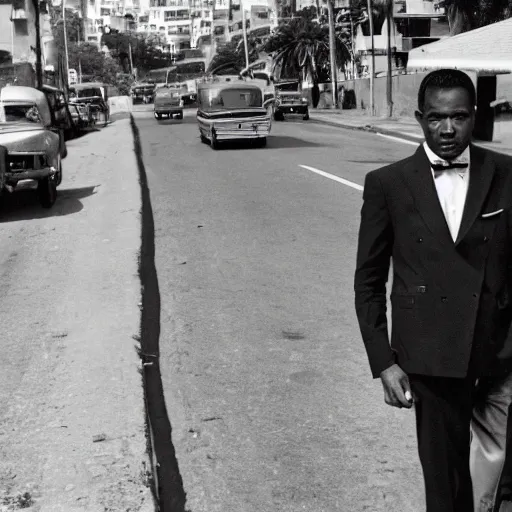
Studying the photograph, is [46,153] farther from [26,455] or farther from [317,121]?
[317,121]

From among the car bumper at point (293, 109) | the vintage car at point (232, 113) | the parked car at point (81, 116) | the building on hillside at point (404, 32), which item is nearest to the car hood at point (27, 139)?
the vintage car at point (232, 113)

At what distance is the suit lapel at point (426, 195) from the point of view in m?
3.49

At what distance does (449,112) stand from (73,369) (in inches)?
154

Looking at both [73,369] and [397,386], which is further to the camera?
[73,369]

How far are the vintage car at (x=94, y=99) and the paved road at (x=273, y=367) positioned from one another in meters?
36.5

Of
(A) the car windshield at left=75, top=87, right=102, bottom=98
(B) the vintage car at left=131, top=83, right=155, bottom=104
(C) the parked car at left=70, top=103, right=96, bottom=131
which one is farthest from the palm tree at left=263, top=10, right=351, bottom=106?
(C) the parked car at left=70, top=103, right=96, bottom=131

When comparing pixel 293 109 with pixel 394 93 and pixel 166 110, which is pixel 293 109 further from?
pixel 166 110

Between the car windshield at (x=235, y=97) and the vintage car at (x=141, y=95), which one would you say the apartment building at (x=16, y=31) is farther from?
the car windshield at (x=235, y=97)

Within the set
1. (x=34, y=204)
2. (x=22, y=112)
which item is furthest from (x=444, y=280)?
(x=22, y=112)

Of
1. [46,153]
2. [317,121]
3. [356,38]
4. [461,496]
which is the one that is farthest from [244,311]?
[356,38]

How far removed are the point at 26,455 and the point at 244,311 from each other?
3991mm

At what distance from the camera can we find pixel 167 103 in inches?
2232

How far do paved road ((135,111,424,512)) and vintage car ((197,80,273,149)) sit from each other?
11.5m

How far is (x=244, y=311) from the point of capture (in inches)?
355
